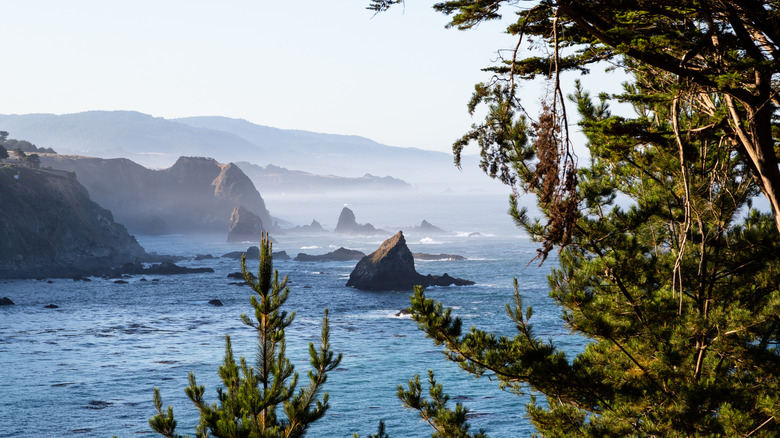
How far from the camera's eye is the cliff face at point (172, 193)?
15000cm

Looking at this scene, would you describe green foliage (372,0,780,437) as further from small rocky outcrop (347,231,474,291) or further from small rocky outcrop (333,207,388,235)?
small rocky outcrop (333,207,388,235)

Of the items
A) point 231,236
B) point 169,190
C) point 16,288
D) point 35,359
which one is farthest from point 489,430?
point 169,190

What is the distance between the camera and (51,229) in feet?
285

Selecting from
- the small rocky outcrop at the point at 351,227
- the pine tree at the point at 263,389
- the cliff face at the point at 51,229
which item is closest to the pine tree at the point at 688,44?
the pine tree at the point at 263,389

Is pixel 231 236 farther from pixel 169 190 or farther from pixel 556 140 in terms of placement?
pixel 556 140

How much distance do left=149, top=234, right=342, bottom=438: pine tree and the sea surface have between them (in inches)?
907

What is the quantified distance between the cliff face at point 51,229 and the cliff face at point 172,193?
48807 mm

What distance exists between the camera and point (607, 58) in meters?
9.09

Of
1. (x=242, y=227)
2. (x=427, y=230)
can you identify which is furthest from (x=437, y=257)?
(x=427, y=230)

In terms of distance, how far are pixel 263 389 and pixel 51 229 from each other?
88.0 meters

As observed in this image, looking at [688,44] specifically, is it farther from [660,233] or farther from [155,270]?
[155,270]

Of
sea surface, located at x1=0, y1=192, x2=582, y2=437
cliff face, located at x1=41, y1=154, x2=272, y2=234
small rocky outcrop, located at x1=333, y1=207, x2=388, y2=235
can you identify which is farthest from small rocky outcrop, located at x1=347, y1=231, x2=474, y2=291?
cliff face, located at x1=41, y1=154, x2=272, y2=234

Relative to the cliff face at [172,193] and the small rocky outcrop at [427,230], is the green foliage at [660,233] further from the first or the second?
the small rocky outcrop at [427,230]

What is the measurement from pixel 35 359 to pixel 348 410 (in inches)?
913
